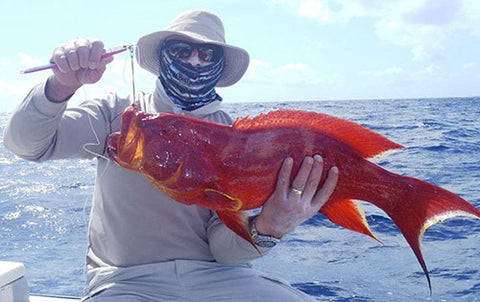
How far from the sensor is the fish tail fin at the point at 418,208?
6.63 feet

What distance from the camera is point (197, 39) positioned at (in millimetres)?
2879

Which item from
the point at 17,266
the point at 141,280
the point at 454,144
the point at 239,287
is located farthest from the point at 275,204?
the point at 454,144

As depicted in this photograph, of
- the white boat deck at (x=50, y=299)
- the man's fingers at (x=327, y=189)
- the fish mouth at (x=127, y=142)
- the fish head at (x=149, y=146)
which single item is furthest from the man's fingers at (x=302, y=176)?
the white boat deck at (x=50, y=299)

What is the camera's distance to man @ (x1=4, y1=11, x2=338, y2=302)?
94.7 inches

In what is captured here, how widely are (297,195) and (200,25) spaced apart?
5.32 feet

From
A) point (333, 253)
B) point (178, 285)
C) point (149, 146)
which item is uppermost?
point (149, 146)

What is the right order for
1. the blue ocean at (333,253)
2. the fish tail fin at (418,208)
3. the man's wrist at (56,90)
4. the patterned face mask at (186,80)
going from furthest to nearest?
the blue ocean at (333,253)
the patterned face mask at (186,80)
the man's wrist at (56,90)
the fish tail fin at (418,208)

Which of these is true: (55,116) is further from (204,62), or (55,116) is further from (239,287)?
(239,287)

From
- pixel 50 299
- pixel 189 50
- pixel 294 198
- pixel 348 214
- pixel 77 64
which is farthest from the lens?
pixel 50 299

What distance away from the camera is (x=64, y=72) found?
210 cm

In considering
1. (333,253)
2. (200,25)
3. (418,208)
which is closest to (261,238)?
(418,208)

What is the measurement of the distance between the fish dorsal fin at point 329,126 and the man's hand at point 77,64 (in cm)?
76

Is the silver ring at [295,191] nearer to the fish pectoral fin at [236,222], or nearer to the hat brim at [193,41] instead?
the fish pectoral fin at [236,222]

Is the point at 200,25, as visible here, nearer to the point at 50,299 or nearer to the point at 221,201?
the point at 221,201
